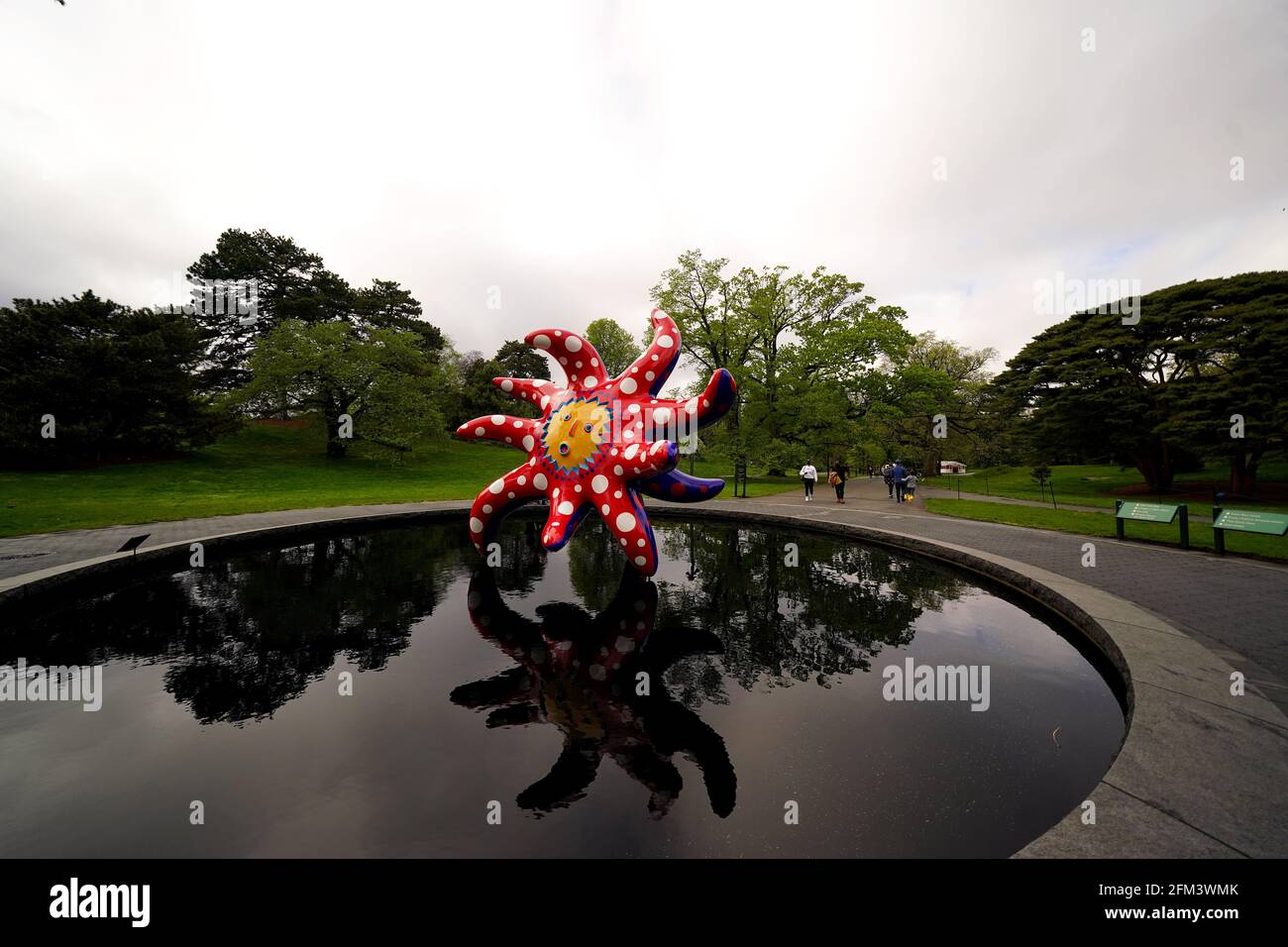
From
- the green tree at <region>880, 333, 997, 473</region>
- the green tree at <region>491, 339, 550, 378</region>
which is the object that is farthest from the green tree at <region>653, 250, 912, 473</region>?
the green tree at <region>491, 339, 550, 378</region>

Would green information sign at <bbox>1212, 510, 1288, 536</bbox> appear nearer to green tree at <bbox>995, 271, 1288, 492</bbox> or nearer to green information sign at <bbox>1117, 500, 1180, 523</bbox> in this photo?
green information sign at <bbox>1117, 500, 1180, 523</bbox>

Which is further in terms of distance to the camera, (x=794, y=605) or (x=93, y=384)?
(x=93, y=384)

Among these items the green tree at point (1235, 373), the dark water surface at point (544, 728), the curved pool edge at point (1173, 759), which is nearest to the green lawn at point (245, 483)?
the dark water surface at point (544, 728)

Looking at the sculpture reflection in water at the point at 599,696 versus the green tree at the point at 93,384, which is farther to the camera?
the green tree at the point at 93,384

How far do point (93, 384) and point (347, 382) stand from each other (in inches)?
456

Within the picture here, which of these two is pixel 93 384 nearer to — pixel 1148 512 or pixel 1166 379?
pixel 1148 512

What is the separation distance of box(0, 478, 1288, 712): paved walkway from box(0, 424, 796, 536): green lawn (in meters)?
2.63

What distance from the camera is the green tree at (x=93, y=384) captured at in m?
24.4

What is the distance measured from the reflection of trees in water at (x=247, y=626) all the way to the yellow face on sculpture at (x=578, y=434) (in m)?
3.24

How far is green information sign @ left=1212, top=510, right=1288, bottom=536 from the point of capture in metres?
7.91

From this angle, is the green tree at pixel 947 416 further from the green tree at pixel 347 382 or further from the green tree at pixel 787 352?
the green tree at pixel 347 382

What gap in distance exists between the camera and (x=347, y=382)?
31.8 metres

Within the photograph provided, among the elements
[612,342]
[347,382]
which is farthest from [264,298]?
[612,342]
